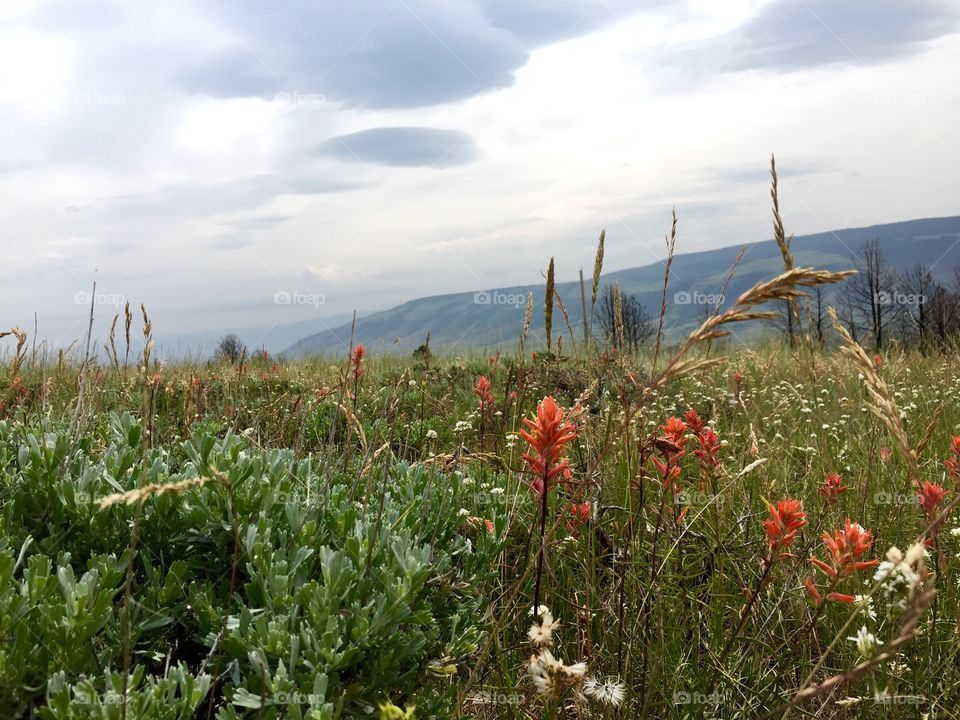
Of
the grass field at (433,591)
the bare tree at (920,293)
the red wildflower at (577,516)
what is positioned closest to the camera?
the grass field at (433,591)

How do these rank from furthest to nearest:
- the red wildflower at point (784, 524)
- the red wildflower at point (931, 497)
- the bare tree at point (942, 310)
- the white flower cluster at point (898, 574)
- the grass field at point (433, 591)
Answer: the bare tree at point (942, 310) < the red wildflower at point (931, 497) < the red wildflower at point (784, 524) < the grass field at point (433, 591) < the white flower cluster at point (898, 574)

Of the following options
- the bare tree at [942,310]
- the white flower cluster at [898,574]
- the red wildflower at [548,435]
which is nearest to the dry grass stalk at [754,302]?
the red wildflower at [548,435]

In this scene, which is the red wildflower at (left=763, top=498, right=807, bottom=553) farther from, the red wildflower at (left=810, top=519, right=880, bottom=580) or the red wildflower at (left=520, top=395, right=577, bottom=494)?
the red wildflower at (left=520, top=395, right=577, bottom=494)

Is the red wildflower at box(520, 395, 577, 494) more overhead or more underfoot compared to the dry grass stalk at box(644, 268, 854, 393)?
more underfoot

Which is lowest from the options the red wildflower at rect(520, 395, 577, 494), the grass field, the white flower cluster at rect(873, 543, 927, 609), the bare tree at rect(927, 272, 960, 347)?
the grass field

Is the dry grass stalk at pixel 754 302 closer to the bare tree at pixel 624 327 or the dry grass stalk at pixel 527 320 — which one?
the bare tree at pixel 624 327

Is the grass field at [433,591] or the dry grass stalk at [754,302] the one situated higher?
the dry grass stalk at [754,302]

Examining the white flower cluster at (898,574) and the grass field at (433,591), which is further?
the grass field at (433,591)

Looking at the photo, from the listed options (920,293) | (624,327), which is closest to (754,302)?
(624,327)

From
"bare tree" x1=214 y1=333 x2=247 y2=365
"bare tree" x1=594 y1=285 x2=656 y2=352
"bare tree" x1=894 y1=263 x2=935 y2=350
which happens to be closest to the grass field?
"bare tree" x1=594 y1=285 x2=656 y2=352

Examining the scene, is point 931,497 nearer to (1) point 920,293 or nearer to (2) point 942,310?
(2) point 942,310

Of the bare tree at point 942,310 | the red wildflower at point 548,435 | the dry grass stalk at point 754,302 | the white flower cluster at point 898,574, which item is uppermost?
the bare tree at point 942,310

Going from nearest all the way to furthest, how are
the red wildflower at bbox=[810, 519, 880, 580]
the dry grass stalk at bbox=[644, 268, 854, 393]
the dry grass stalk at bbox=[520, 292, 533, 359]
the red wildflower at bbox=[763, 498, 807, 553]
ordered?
the dry grass stalk at bbox=[644, 268, 854, 393]
the red wildflower at bbox=[810, 519, 880, 580]
the red wildflower at bbox=[763, 498, 807, 553]
the dry grass stalk at bbox=[520, 292, 533, 359]

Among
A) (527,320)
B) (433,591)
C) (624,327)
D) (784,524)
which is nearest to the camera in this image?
(784,524)
